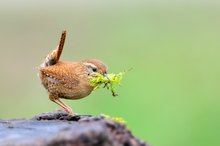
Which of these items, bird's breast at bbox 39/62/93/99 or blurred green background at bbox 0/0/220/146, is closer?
bird's breast at bbox 39/62/93/99

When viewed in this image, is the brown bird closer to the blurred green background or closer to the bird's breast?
the bird's breast

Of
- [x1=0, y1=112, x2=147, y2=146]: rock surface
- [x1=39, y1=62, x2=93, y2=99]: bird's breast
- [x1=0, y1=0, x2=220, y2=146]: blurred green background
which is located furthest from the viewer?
[x1=0, y1=0, x2=220, y2=146]: blurred green background

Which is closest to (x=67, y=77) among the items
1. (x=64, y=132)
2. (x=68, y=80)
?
(x=68, y=80)

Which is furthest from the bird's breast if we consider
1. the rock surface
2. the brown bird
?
the rock surface

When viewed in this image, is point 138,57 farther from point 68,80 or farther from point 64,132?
point 64,132

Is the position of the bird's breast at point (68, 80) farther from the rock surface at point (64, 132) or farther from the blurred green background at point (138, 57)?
the blurred green background at point (138, 57)

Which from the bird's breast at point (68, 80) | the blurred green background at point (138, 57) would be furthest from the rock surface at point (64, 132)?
the blurred green background at point (138, 57)

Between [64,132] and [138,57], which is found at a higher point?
[138,57]
